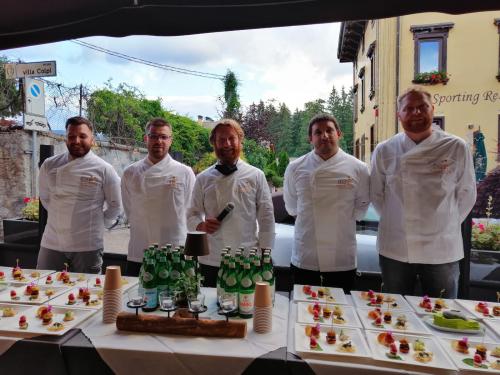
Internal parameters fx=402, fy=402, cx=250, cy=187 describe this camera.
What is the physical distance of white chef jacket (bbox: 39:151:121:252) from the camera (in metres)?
2.73

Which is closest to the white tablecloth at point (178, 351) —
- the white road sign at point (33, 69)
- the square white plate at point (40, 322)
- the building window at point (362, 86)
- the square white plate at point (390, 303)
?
the square white plate at point (40, 322)

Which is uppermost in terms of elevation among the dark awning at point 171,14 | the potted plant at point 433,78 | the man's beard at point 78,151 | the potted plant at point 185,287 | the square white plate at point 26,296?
the potted plant at point 433,78

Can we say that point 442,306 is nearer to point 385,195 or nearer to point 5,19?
point 385,195

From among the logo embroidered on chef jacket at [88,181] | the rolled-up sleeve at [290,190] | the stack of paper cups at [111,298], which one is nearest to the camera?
the stack of paper cups at [111,298]

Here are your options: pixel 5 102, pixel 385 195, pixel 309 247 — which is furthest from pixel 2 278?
pixel 5 102

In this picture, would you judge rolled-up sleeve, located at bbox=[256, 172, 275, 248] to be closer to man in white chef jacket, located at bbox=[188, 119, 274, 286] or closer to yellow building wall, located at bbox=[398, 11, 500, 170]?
man in white chef jacket, located at bbox=[188, 119, 274, 286]

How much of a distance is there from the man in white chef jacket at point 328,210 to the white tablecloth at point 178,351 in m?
0.92

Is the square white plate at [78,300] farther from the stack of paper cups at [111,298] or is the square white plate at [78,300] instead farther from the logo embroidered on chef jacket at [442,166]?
the logo embroidered on chef jacket at [442,166]

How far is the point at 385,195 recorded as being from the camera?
2.38 meters

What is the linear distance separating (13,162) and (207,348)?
14.8 feet

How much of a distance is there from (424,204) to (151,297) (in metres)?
1.51

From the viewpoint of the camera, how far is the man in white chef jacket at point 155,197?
2650 millimetres

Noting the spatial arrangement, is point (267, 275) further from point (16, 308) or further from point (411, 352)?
point (16, 308)

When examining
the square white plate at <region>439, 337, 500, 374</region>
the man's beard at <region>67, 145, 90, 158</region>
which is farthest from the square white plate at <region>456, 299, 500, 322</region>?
the man's beard at <region>67, 145, 90, 158</region>
